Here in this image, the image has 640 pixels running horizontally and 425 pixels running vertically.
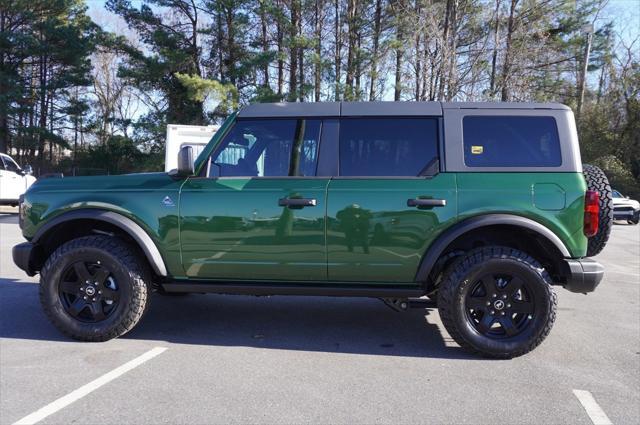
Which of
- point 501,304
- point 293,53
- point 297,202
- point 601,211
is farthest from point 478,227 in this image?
point 293,53

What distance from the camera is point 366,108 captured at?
441 cm

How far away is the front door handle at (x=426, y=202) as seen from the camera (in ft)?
13.4

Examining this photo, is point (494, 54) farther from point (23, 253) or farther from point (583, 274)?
point (23, 253)

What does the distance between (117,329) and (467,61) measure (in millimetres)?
19842

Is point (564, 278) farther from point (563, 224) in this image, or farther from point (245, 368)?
point (245, 368)

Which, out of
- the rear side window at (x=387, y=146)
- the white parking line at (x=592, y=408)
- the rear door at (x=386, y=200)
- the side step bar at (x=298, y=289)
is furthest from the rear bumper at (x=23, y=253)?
the white parking line at (x=592, y=408)

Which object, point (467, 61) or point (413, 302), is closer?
point (413, 302)

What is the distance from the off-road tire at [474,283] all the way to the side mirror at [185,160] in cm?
234

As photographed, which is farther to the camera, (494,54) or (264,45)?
(264,45)

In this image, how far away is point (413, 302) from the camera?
459 cm

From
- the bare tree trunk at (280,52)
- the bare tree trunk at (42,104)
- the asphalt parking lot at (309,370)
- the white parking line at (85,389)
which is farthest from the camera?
the bare tree trunk at (42,104)

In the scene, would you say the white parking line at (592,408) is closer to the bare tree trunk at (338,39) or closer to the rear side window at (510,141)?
the rear side window at (510,141)

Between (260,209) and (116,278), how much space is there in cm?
139

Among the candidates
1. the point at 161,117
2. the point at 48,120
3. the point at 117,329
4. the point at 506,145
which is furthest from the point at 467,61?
the point at 48,120
